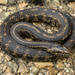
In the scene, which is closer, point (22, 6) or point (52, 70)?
point (52, 70)

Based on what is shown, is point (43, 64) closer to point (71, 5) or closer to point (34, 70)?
point (34, 70)

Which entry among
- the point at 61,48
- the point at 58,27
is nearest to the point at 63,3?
the point at 58,27

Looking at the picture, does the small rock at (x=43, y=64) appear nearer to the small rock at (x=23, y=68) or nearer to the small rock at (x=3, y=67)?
the small rock at (x=23, y=68)

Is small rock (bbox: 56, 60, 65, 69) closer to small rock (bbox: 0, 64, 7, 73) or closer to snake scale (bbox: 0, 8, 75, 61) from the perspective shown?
snake scale (bbox: 0, 8, 75, 61)

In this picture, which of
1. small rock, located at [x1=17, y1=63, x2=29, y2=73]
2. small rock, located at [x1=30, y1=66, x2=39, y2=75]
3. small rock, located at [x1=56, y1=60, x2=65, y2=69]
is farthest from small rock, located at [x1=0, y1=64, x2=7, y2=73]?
small rock, located at [x1=56, y1=60, x2=65, y2=69]

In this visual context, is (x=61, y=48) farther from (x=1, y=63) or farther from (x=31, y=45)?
(x=1, y=63)

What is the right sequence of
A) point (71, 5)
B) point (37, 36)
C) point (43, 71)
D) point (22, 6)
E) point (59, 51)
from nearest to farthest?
point (43, 71) → point (59, 51) → point (37, 36) → point (22, 6) → point (71, 5)

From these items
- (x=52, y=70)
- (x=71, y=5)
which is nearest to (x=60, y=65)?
(x=52, y=70)

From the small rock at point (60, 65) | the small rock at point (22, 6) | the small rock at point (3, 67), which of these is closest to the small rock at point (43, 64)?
the small rock at point (60, 65)
